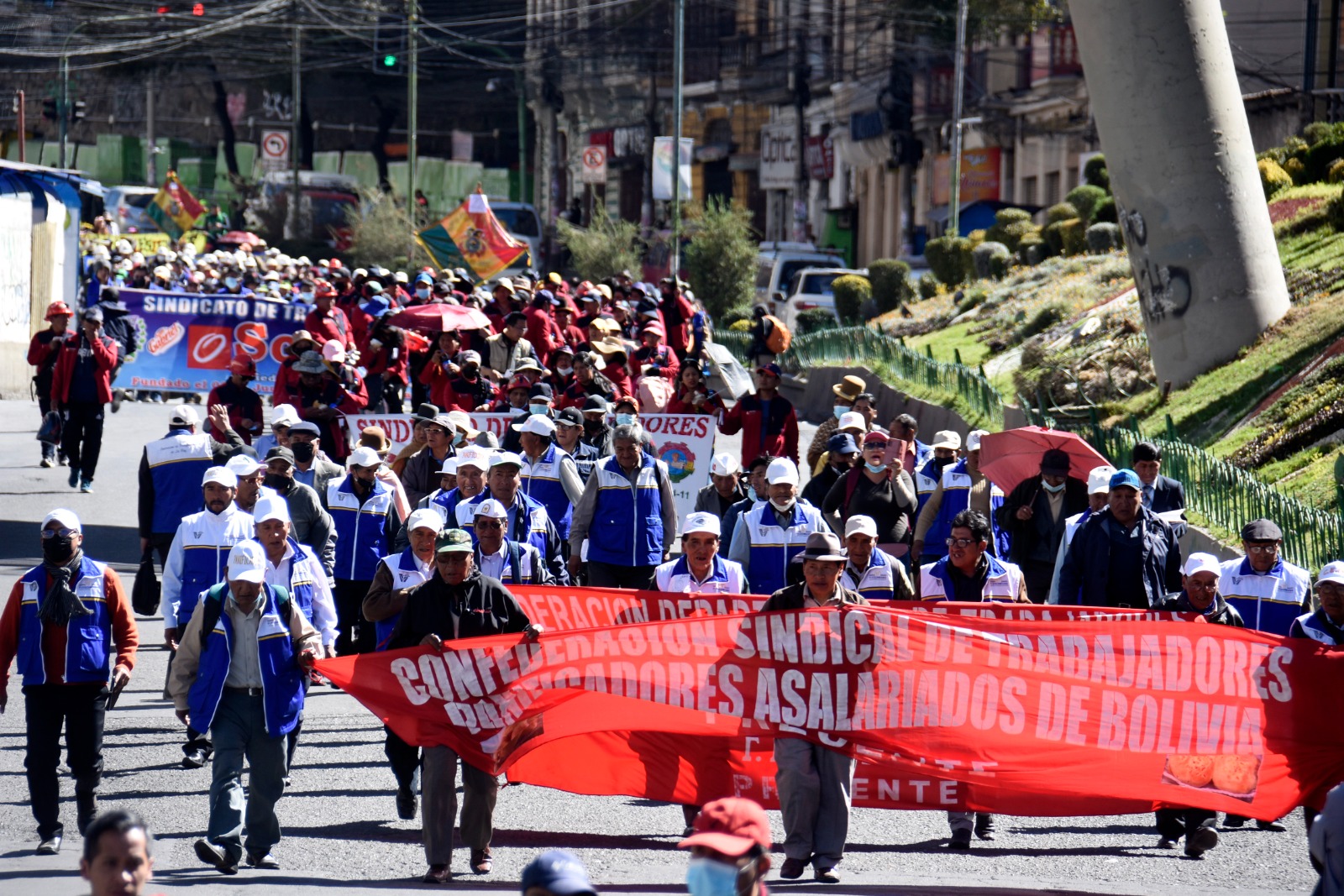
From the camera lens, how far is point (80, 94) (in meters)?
78.4

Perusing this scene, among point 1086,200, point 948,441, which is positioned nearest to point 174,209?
point 1086,200

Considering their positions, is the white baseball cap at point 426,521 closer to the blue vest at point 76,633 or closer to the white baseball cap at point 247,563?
the white baseball cap at point 247,563

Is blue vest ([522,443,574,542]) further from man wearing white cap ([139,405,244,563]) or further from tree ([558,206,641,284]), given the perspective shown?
tree ([558,206,641,284])

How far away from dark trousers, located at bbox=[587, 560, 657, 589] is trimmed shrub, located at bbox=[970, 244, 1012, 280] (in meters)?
→ 25.0

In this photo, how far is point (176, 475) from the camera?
12.6 m

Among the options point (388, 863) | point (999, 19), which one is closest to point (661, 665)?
point (388, 863)

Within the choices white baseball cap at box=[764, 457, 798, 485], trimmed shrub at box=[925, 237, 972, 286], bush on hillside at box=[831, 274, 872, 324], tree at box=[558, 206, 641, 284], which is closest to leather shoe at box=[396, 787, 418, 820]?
white baseball cap at box=[764, 457, 798, 485]

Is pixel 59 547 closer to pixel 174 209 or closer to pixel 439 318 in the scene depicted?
pixel 439 318

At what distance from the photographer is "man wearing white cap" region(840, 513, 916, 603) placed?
9.78m

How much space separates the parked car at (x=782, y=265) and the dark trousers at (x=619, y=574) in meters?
28.2

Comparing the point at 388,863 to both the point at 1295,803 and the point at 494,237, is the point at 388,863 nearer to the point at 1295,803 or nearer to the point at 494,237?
the point at 1295,803

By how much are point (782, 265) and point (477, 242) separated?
13.1m

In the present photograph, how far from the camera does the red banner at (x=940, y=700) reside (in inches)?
329

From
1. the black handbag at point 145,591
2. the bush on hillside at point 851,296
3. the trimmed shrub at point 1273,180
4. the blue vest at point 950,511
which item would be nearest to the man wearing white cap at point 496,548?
the black handbag at point 145,591
